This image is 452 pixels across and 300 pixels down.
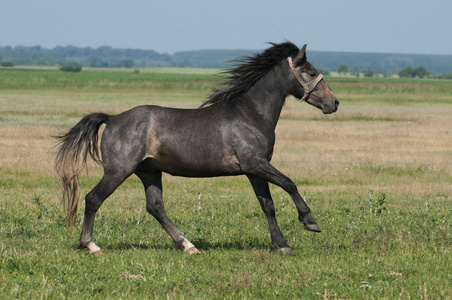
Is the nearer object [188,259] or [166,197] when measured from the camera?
[188,259]

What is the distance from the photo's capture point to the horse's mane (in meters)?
8.82

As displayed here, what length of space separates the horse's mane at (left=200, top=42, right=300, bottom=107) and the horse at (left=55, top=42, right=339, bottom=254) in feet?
0.04

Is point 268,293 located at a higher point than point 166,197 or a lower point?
higher

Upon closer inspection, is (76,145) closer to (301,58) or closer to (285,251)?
(285,251)

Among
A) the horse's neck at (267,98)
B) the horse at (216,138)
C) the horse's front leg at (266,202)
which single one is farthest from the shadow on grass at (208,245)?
the horse's neck at (267,98)

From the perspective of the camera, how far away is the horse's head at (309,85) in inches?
345

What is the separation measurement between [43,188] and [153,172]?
7.81 m

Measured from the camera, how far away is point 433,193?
15484 mm

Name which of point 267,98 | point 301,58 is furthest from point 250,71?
point 301,58

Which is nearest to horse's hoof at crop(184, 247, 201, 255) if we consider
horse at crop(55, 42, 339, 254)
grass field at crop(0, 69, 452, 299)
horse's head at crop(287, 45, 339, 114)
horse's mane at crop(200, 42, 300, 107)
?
horse at crop(55, 42, 339, 254)

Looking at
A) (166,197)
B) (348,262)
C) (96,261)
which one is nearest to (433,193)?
(166,197)

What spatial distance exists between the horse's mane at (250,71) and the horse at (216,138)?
0.01 metres

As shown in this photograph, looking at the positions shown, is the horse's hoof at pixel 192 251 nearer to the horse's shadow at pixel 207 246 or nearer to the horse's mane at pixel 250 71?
the horse's shadow at pixel 207 246

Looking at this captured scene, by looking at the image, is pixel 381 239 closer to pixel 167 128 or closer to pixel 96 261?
pixel 167 128
